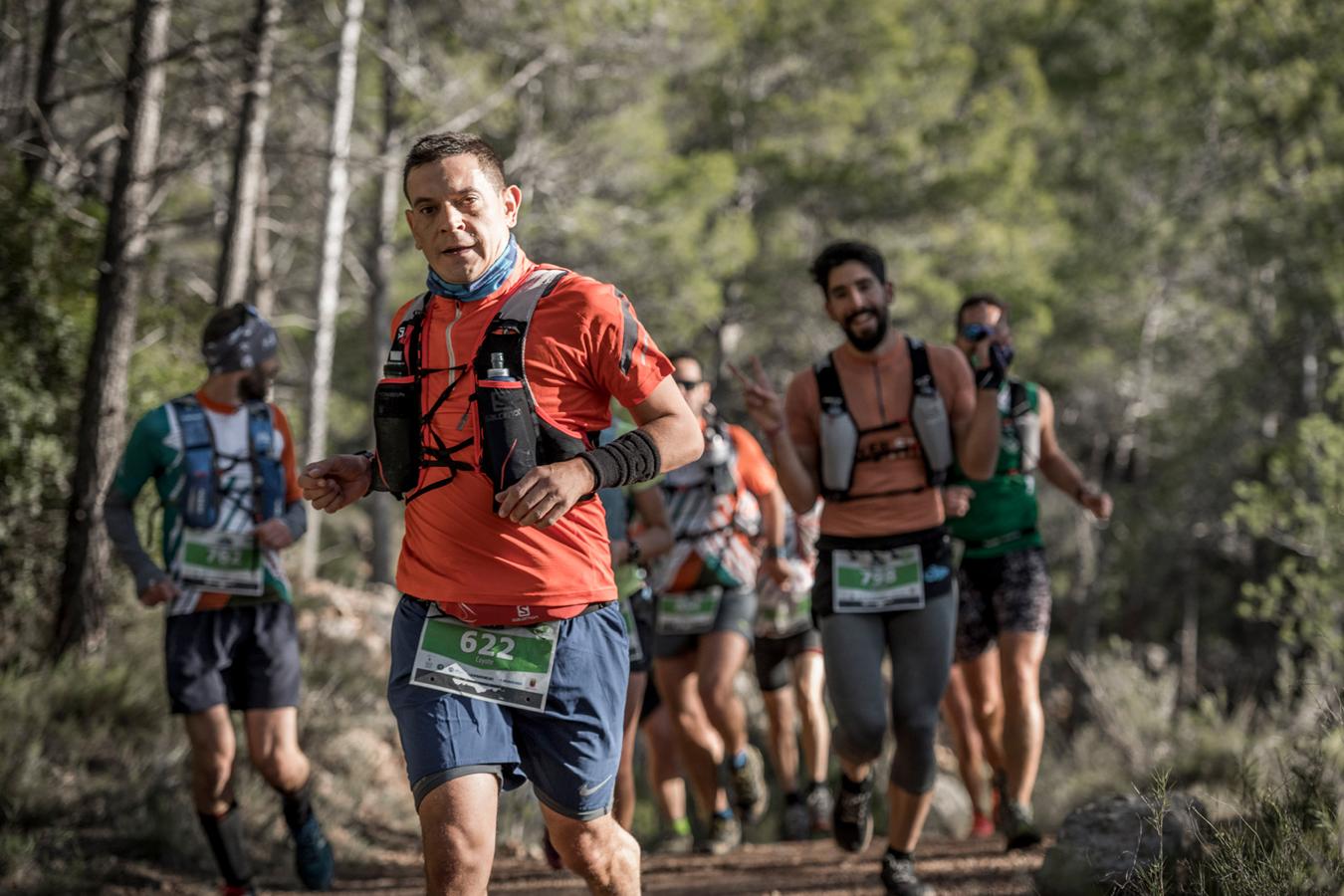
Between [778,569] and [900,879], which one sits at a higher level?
[778,569]

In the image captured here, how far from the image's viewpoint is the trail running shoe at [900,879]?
4.98 meters

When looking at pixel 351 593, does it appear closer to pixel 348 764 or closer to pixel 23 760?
pixel 348 764

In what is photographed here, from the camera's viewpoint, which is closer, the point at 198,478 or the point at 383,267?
the point at 198,478

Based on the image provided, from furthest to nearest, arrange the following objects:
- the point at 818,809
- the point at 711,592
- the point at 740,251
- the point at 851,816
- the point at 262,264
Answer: the point at 740,251
the point at 262,264
the point at 818,809
the point at 711,592
the point at 851,816

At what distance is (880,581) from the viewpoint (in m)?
4.96

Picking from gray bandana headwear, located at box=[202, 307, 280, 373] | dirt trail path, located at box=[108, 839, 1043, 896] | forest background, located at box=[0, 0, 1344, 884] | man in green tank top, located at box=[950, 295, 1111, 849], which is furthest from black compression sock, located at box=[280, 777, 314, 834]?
man in green tank top, located at box=[950, 295, 1111, 849]

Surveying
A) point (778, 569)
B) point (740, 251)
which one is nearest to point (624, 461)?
point (778, 569)

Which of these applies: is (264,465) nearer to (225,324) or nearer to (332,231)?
(225,324)

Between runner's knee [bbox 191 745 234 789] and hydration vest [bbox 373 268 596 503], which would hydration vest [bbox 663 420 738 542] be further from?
hydration vest [bbox 373 268 596 503]

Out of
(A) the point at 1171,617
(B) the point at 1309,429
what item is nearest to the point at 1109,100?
(A) the point at 1171,617

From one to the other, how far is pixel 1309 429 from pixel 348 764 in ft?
26.0

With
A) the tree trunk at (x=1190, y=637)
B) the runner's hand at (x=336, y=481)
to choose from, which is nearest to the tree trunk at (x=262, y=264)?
the runner's hand at (x=336, y=481)

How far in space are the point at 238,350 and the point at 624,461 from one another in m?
2.66

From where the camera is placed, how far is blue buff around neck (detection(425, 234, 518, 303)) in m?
3.26
